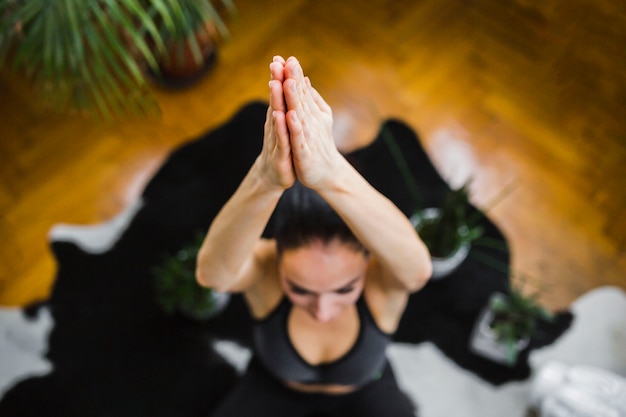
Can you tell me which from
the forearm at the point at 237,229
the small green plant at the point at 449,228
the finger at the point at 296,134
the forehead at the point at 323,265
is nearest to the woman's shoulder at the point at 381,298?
the forehead at the point at 323,265

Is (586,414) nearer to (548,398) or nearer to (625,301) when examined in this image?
(548,398)

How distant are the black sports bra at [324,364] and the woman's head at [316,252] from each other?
0.54 ft

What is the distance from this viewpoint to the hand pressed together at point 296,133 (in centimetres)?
56

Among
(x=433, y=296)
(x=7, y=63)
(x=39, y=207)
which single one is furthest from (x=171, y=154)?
(x=433, y=296)

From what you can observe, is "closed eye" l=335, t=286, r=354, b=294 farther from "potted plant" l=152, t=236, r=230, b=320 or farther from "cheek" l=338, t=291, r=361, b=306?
"potted plant" l=152, t=236, r=230, b=320

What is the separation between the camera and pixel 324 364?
44.7 inches

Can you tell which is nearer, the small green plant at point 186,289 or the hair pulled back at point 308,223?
the hair pulled back at point 308,223

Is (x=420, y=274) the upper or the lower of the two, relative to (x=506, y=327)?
upper

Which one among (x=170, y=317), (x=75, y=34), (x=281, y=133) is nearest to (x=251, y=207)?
(x=281, y=133)

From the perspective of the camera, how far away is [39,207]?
1.77m

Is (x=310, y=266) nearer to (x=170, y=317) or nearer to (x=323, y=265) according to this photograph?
(x=323, y=265)

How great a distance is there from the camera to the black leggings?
123 centimetres

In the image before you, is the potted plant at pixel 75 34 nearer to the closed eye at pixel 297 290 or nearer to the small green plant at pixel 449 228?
the closed eye at pixel 297 290

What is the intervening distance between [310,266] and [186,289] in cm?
63
